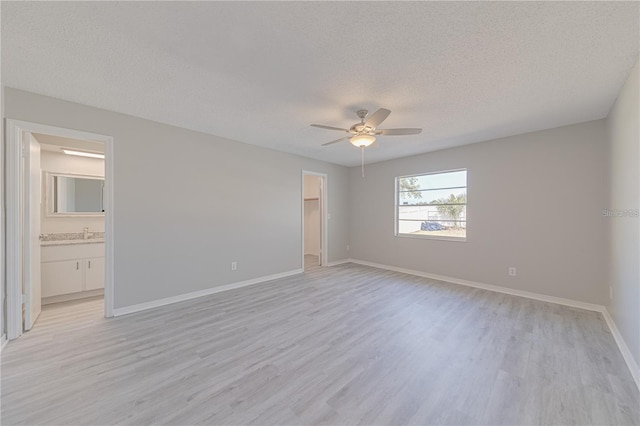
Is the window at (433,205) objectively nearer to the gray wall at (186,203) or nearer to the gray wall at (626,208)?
the gray wall at (626,208)

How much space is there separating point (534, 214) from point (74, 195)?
283 inches

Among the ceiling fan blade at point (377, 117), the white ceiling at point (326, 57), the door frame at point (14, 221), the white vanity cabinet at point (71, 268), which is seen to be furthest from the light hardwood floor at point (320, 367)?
the white ceiling at point (326, 57)

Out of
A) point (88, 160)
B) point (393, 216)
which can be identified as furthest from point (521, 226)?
point (88, 160)

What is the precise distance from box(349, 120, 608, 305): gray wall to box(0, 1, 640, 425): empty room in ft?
0.08

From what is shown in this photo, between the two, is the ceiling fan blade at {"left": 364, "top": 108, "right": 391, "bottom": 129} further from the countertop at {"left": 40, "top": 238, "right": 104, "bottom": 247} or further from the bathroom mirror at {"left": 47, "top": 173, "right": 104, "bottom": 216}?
the bathroom mirror at {"left": 47, "top": 173, "right": 104, "bottom": 216}

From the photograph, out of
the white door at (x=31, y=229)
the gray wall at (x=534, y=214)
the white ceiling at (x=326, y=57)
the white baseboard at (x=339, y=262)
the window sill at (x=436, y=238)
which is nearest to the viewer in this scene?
the white ceiling at (x=326, y=57)

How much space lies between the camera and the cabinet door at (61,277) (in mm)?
3312

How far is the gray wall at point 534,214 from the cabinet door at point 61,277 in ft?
18.7

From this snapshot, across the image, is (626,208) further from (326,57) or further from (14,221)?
(14,221)

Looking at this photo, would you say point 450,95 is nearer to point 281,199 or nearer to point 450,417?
point 450,417

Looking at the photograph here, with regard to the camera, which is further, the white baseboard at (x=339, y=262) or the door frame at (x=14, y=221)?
the white baseboard at (x=339, y=262)

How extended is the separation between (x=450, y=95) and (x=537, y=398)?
103 inches

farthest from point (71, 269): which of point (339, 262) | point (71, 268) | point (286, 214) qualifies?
point (339, 262)

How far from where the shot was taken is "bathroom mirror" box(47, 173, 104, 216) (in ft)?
12.3
